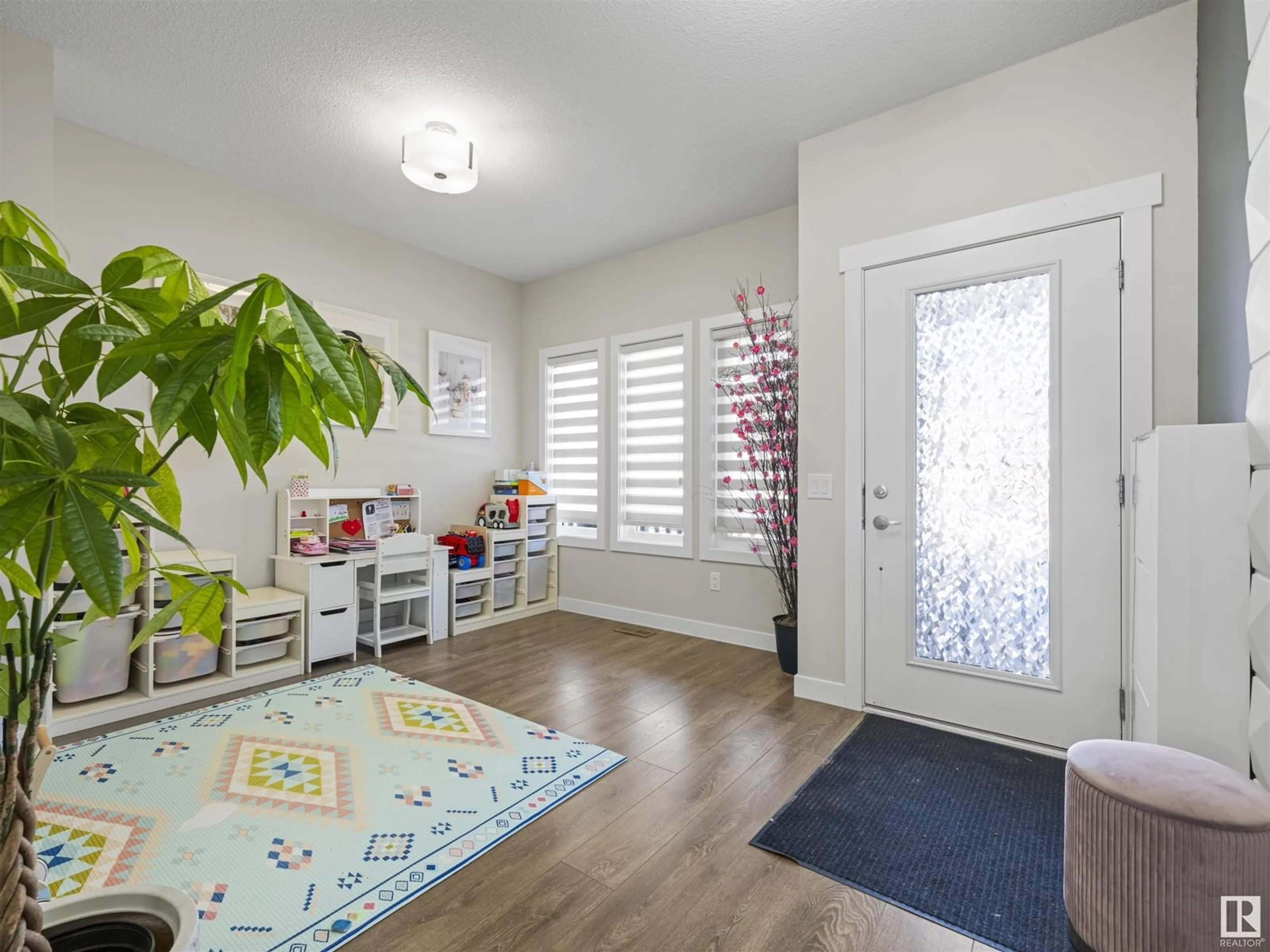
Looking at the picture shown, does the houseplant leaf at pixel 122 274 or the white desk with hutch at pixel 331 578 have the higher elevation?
the houseplant leaf at pixel 122 274

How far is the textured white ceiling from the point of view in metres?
2.20

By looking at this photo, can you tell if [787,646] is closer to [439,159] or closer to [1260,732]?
[1260,732]

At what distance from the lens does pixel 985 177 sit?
8.25 ft

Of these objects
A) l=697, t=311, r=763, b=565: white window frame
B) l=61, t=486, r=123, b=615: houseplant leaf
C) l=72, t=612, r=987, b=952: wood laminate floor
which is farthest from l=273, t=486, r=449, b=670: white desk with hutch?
l=61, t=486, r=123, b=615: houseplant leaf

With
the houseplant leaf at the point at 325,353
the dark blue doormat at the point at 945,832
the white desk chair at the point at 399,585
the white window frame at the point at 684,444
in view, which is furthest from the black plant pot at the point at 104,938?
the white window frame at the point at 684,444

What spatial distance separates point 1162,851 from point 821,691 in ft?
5.92

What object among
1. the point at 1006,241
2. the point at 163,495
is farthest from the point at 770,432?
the point at 163,495

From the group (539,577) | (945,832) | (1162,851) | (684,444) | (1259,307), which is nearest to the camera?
(1162,851)

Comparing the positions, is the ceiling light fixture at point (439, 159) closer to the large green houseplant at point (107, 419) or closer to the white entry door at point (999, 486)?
the white entry door at point (999, 486)

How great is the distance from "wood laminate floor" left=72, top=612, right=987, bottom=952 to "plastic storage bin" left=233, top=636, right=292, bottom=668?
751 mm

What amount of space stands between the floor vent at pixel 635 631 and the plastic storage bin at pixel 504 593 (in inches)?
32.1

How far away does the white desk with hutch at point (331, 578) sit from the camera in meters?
3.30

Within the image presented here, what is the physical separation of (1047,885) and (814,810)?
62 centimetres

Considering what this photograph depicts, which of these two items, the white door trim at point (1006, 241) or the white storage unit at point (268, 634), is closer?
the white door trim at point (1006, 241)
